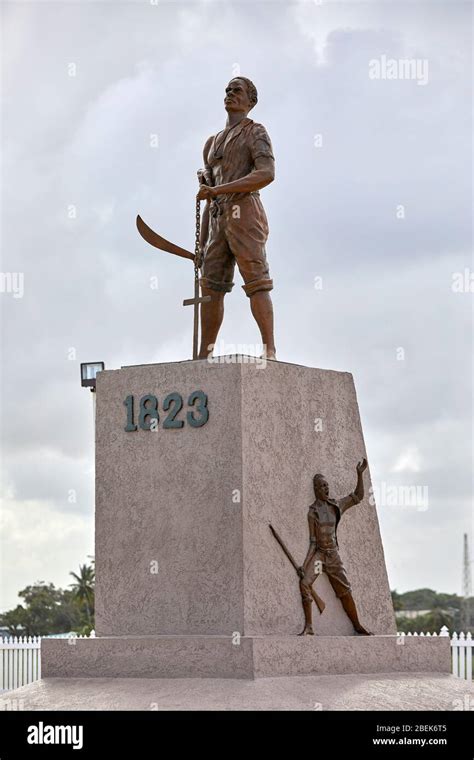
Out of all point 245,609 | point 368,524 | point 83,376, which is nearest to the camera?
point 245,609

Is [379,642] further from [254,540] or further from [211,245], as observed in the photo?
[211,245]

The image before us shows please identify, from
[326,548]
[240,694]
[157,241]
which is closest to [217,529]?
[326,548]

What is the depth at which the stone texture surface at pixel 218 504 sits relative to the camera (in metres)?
10.2

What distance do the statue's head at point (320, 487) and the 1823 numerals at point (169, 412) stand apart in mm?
1036

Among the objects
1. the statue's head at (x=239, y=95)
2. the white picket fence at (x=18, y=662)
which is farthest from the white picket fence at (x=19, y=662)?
the statue's head at (x=239, y=95)

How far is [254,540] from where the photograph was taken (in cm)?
1019

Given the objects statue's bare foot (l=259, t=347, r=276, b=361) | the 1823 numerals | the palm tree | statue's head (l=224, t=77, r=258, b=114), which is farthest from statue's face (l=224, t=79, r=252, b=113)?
the palm tree

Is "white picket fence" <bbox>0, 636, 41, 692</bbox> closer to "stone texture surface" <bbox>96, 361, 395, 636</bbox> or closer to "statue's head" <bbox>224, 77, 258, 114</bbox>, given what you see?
"stone texture surface" <bbox>96, 361, 395, 636</bbox>

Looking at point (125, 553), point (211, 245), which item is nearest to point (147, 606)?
point (125, 553)

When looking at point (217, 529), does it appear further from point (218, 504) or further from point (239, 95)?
point (239, 95)

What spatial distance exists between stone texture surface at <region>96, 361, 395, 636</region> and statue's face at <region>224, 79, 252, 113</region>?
222cm

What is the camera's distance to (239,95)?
11500mm

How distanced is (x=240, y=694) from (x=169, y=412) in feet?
7.68
